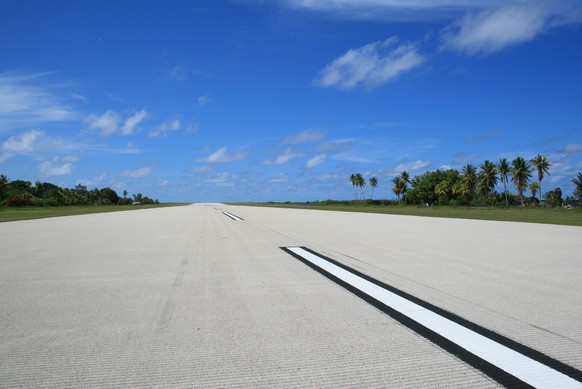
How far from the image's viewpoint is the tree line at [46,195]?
85.7 metres

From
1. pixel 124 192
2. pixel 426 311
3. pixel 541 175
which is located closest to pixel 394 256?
pixel 426 311

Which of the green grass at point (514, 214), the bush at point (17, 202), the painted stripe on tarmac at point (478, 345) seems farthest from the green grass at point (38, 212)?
the painted stripe on tarmac at point (478, 345)

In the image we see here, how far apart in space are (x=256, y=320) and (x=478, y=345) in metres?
2.25

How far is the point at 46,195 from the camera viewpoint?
119875 millimetres

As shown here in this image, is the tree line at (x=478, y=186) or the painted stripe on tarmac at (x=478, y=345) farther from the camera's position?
the tree line at (x=478, y=186)

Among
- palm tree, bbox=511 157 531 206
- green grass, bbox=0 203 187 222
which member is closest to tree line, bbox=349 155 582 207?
palm tree, bbox=511 157 531 206

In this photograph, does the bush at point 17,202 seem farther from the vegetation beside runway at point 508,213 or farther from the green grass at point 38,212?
the vegetation beside runway at point 508,213

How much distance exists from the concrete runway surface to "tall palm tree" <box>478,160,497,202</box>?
279 feet

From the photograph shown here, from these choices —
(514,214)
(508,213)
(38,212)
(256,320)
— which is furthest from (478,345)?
(38,212)

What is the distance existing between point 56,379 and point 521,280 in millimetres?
6624

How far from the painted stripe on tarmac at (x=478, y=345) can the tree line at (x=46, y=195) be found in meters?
88.9

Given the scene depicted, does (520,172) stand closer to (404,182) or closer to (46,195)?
(404,182)

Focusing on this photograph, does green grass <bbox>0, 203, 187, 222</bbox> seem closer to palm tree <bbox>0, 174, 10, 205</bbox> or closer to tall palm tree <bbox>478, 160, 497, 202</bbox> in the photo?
palm tree <bbox>0, 174, 10, 205</bbox>

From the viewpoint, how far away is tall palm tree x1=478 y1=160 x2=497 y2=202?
288 feet
